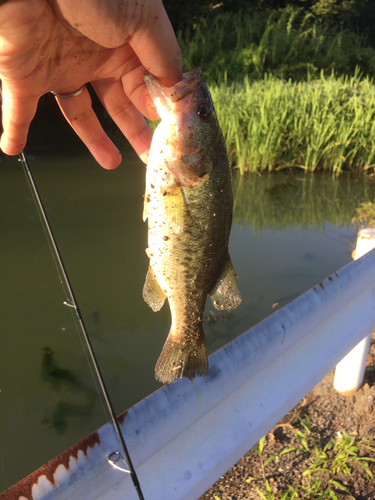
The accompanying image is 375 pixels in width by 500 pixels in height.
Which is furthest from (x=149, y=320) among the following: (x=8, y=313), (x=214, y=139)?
(x=214, y=139)

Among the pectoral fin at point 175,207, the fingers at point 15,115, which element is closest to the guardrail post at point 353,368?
the pectoral fin at point 175,207

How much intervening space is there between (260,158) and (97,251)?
3.68m

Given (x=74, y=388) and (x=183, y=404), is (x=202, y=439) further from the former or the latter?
(x=74, y=388)

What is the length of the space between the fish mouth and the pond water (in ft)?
6.60

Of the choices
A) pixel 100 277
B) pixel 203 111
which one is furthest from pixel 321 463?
pixel 100 277

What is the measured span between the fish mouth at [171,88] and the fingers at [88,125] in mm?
485

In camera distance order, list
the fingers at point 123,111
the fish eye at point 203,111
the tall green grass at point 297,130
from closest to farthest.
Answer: the fish eye at point 203,111
the fingers at point 123,111
the tall green grass at point 297,130

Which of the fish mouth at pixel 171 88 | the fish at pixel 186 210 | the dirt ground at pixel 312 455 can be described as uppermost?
the fish mouth at pixel 171 88

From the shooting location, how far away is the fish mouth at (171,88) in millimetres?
1387

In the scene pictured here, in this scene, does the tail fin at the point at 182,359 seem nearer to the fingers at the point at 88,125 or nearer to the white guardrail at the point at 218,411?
the white guardrail at the point at 218,411

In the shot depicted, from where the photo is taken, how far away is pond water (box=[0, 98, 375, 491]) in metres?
2.69

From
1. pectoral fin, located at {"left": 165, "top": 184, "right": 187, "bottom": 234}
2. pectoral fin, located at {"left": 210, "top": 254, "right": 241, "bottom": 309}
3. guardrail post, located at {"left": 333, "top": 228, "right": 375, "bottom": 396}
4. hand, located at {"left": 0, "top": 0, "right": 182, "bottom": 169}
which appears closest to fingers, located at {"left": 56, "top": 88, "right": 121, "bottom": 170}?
hand, located at {"left": 0, "top": 0, "right": 182, "bottom": 169}

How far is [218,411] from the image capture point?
130 centimetres

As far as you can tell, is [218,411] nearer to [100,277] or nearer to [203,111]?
[203,111]
